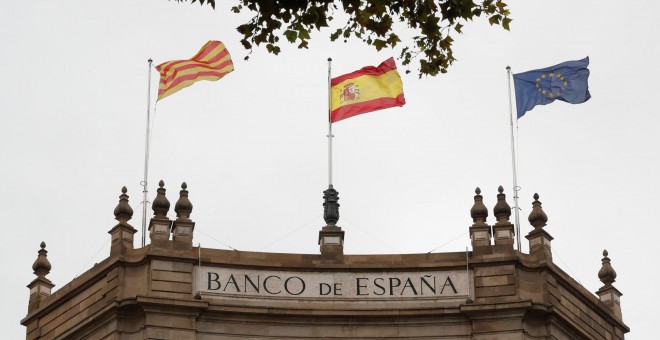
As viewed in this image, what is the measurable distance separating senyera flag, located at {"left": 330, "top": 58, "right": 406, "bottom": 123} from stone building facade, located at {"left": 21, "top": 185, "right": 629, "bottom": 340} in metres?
4.16

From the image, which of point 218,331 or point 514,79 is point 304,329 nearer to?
point 218,331

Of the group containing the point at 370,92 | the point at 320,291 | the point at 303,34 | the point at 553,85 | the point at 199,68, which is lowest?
the point at 303,34

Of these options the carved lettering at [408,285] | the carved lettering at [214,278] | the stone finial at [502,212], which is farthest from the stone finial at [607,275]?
the carved lettering at [214,278]

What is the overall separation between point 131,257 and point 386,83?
32.6ft

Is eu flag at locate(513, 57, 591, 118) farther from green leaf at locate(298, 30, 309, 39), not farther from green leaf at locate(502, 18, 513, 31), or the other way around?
green leaf at locate(298, 30, 309, 39)

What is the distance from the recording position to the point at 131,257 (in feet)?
169

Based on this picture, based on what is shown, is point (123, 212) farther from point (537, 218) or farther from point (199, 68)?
point (537, 218)

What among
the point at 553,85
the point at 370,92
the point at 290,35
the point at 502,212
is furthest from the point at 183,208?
the point at 290,35

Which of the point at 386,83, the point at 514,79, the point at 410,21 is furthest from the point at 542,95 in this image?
the point at 410,21

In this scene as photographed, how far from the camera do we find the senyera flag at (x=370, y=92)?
5434 centimetres

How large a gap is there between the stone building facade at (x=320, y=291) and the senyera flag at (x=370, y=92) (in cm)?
416

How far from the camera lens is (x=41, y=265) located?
5572 cm

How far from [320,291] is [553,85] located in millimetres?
10424

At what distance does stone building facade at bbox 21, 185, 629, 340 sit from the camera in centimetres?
5081
